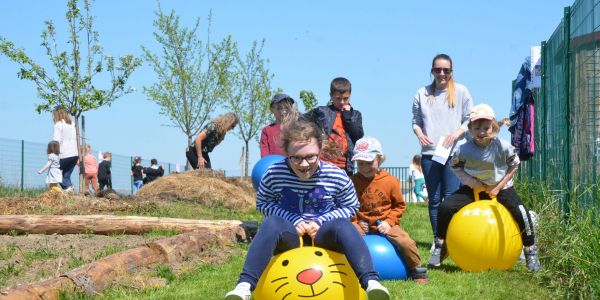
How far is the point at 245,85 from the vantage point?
1355 inches

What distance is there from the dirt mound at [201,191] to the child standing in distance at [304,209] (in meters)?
11.4

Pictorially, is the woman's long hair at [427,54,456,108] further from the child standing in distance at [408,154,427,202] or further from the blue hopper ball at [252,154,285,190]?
the child standing in distance at [408,154,427,202]

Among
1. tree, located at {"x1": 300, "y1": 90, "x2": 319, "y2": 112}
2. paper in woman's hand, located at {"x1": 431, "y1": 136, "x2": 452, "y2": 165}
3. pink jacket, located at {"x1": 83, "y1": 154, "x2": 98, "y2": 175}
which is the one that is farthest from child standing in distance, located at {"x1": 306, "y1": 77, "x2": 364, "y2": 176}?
tree, located at {"x1": 300, "y1": 90, "x2": 319, "y2": 112}

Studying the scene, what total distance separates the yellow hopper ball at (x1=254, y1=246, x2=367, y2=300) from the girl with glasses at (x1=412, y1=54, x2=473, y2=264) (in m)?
4.07

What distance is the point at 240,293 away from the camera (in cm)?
532

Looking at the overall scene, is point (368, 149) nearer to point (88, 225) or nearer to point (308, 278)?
point (308, 278)

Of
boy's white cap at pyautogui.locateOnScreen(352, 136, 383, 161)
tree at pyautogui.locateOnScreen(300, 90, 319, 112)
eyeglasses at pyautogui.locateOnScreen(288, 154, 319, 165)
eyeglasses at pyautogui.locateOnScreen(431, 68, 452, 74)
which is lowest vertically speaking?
eyeglasses at pyautogui.locateOnScreen(288, 154, 319, 165)

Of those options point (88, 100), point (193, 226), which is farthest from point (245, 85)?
point (193, 226)

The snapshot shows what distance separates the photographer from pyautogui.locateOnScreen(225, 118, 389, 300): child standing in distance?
5.51m

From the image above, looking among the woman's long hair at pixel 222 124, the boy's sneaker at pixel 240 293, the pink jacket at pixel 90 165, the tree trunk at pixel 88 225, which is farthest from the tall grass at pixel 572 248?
the pink jacket at pixel 90 165

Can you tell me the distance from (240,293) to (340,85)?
3909mm

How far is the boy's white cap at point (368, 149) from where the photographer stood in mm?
7715

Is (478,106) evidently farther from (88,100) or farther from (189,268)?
(88,100)

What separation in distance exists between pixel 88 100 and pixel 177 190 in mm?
4446
